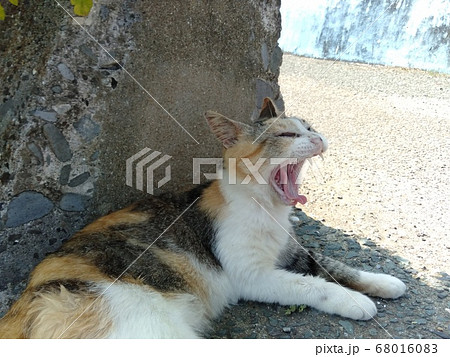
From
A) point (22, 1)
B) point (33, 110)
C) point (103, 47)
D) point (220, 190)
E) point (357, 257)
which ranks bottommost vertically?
point (357, 257)

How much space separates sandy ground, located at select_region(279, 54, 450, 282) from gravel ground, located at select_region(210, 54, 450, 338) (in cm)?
1

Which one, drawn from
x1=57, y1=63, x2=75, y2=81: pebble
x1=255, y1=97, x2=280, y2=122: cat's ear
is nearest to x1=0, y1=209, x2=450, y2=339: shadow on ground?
x1=57, y1=63, x2=75, y2=81: pebble

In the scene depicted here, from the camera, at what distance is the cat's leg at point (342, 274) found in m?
3.06

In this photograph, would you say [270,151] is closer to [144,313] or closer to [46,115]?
[144,313]

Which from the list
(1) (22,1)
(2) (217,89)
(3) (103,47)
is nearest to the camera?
(1) (22,1)

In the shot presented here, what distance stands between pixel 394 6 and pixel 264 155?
7258mm

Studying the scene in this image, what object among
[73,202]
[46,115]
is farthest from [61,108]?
[73,202]

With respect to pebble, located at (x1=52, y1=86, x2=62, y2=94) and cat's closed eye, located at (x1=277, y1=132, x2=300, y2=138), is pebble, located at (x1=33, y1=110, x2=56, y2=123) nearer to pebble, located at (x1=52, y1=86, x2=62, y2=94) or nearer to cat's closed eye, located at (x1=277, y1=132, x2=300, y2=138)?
pebble, located at (x1=52, y1=86, x2=62, y2=94)

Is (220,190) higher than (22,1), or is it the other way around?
(22,1)

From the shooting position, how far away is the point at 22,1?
2871 millimetres

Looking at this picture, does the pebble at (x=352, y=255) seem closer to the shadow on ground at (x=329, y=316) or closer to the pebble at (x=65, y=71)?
the shadow on ground at (x=329, y=316)

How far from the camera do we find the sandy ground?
13.5ft
